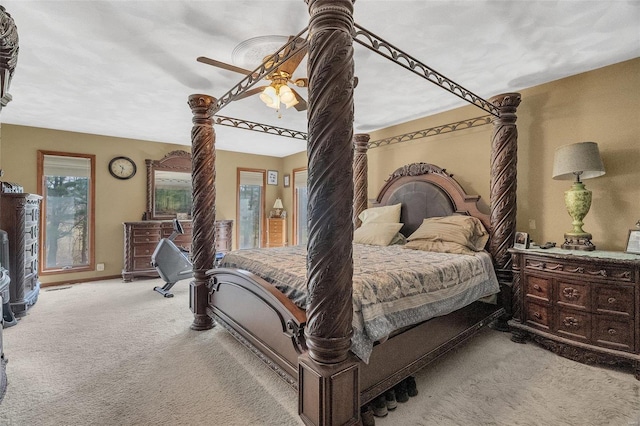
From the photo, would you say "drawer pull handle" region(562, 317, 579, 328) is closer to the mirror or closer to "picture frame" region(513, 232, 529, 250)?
"picture frame" region(513, 232, 529, 250)

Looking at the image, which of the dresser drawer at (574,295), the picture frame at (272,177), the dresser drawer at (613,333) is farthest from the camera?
the picture frame at (272,177)

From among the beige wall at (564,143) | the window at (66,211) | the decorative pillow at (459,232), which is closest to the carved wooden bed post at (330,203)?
the decorative pillow at (459,232)

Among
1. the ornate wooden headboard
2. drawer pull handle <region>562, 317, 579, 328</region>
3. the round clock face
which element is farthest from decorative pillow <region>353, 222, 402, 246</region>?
the round clock face

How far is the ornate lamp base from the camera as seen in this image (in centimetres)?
253

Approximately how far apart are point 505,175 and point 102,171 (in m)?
6.16

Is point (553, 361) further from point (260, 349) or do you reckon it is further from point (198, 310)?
point (198, 310)

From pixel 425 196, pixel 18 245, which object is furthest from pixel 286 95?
pixel 18 245

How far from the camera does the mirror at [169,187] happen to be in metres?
5.57

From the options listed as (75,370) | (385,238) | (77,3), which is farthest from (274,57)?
(75,370)

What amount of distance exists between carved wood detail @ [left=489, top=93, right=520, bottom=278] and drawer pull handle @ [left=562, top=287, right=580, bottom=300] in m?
0.54

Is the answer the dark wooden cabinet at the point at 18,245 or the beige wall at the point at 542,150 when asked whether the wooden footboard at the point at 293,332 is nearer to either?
the beige wall at the point at 542,150

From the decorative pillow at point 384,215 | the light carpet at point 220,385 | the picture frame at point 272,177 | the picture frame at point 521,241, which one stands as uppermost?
the picture frame at point 272,177

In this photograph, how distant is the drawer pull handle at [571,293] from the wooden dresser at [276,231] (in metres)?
5.34

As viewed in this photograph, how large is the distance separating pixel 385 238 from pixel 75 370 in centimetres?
319
